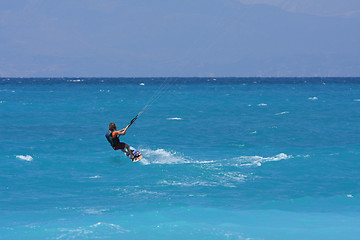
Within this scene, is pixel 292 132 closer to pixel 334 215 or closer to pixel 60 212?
pixel 334 215

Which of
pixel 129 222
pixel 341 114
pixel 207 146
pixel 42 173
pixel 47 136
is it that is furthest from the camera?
pixel 341 114

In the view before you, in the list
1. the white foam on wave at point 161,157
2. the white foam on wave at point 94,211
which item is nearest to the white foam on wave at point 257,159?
the white foam on wave at point 161,157

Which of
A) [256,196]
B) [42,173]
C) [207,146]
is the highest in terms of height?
[207,146]

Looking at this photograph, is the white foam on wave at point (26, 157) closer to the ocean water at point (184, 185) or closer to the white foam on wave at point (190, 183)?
the ocean water at point (184, 185)

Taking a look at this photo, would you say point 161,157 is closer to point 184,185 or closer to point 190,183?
point 190,183

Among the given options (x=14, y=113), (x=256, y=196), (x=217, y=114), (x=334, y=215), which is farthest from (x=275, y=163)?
(x=14, y=113)

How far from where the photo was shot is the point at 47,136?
3409 cm

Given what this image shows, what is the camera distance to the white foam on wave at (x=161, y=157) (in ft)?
82.8

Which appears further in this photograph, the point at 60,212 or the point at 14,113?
the point at 14,113

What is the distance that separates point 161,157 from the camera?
87.1 feet

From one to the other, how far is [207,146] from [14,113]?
2888cm

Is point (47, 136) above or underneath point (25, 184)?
above

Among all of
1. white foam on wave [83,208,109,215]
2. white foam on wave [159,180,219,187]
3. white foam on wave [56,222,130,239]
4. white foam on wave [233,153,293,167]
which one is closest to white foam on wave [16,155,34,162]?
white foam on wave [159,180,219,187]

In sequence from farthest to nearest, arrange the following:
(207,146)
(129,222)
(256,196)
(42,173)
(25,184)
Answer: (207,146) → (42,173) → (25,184) → (256,196) → (129,222)
